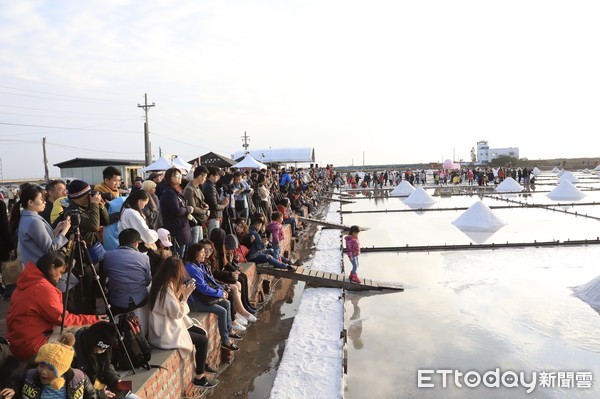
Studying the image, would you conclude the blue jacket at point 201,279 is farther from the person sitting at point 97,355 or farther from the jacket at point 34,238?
the person sitting at point 97,355

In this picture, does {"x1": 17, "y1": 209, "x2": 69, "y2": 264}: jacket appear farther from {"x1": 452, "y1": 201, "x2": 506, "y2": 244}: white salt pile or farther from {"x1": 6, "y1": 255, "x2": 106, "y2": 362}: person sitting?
{"x1": 452, "y1": 201, "x2": 506, "y2": 244}: white salt pile

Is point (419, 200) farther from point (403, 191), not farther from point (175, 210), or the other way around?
point (175, 210)

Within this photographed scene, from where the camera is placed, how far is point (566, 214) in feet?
63.3

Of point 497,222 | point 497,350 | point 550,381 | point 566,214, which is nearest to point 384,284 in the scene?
point 497,350

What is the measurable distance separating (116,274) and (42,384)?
66.5 inches

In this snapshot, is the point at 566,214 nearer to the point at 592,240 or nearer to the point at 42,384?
the point at 592,240

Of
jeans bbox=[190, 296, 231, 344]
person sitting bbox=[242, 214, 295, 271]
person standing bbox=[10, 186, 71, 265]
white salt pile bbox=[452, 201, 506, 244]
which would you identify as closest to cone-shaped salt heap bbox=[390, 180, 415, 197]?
white salt pile bbox=[452, 201, 506, 244]

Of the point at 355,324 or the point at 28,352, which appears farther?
the point at 355,324

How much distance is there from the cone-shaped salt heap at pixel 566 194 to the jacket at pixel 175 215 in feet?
81.3

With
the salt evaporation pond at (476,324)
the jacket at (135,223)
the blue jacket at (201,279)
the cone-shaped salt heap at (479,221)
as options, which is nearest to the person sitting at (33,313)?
the jacket at (135,223)

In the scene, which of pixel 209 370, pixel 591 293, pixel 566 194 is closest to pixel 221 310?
pixel 209 370

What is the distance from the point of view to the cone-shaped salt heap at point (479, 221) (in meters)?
16.2

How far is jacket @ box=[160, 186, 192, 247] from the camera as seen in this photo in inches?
252

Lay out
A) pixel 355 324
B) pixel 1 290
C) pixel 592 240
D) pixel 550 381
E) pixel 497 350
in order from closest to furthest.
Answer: pixel 550 381
pixel 497 350
pixel 1 290
pixel 355 324
pixel 592 240
